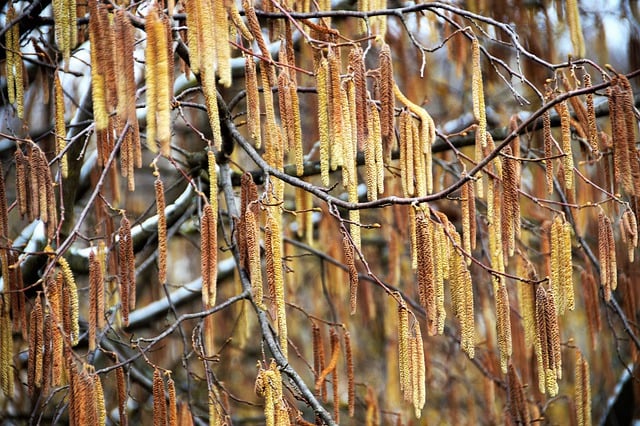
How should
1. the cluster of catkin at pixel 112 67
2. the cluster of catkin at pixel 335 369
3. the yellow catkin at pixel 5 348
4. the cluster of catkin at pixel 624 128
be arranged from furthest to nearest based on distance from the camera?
the cluster of catkin at pixel 335 369 → the yellow catkin at pixel 5 348 → the cluster of catkin at pixel 624 128 → the cluster of catkin at pixel 112 67

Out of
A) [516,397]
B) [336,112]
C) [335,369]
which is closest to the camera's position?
[336,112]

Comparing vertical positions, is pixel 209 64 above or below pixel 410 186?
above

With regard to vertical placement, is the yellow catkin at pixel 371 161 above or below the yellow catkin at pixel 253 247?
above

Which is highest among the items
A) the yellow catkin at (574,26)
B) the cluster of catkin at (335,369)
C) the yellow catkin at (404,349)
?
the yellow catkin at (574,26)

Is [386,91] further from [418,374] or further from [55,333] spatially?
[55,333]

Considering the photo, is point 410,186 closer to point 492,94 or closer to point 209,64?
point 209,64

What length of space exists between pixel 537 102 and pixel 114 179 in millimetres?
1875

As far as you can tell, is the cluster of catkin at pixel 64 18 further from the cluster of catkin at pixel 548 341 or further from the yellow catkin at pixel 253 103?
the cluster of catkin at pixel 548 341

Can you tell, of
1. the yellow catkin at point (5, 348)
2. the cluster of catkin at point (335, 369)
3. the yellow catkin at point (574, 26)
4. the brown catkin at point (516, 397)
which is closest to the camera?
the yellow catkin at point (5, 348)

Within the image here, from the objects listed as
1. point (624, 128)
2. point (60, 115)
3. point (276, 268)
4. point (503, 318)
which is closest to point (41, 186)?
point (60, 115)

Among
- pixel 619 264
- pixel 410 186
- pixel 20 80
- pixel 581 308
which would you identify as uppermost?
pixel 20 80

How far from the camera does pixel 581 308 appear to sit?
4.34 metres

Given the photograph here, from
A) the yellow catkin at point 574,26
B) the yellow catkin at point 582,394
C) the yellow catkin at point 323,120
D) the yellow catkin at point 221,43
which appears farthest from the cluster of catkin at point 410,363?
the yellow catkin at point 574,26

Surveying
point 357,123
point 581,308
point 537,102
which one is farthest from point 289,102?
point 581,308
